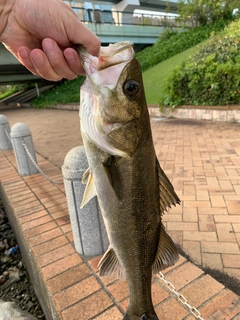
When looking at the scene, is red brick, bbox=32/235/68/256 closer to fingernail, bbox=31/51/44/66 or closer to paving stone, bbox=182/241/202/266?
paving stone, bbox=182/241/202/266

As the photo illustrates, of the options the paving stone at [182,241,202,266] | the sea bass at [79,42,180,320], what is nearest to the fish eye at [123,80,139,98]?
the sea bass at [79,42,180,320]

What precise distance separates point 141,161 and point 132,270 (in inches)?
28.5

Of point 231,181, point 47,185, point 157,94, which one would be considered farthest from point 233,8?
point 47,185

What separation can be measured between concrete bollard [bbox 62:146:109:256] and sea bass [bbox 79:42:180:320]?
93 cm

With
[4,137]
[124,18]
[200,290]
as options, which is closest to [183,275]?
[200,290]

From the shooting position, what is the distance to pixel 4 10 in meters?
1.91

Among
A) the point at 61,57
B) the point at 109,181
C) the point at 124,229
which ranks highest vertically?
the point at 61,57

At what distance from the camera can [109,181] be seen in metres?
1.51

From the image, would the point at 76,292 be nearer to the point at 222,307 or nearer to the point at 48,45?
the point at 222,307

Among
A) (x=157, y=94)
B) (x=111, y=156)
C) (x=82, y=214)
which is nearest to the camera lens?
(x=111, y=156)

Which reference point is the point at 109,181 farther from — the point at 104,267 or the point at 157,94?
the point at 157,94

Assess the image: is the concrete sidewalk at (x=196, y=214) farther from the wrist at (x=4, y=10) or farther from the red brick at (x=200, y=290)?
the wrist at (x=4, y=10)

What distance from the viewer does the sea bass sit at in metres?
1.41

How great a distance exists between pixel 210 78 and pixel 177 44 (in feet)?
40.9
